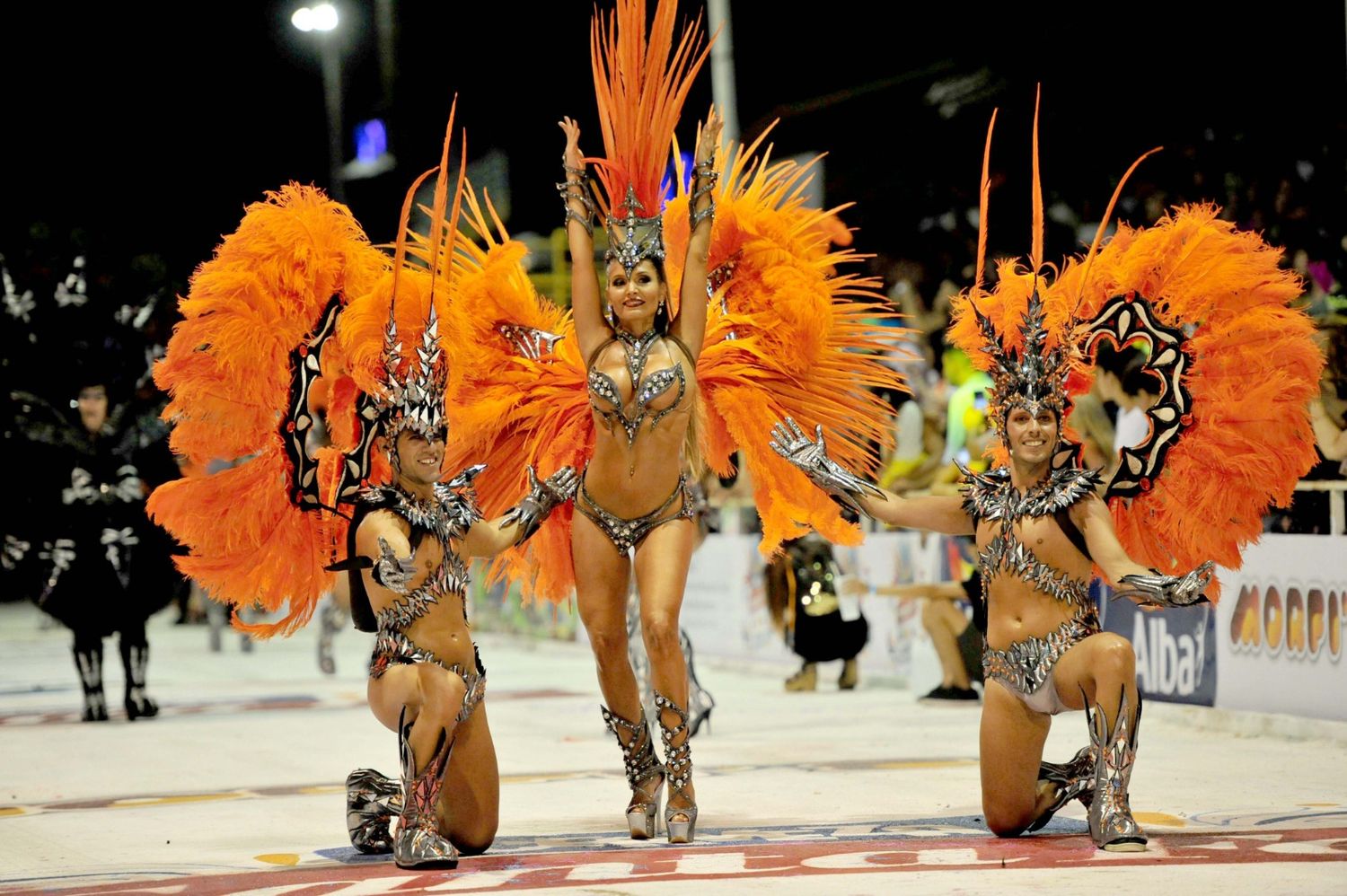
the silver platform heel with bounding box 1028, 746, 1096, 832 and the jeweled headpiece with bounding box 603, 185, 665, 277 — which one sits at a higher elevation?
the jeweled headpiece with bounding box 603, 185, 665, 277

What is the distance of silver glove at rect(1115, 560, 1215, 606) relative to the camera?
5039 mm

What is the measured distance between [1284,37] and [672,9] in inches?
274

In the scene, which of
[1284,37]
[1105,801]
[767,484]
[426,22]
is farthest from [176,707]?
[426,22]

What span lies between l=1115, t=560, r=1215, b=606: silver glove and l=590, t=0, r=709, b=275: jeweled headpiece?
1865 mm

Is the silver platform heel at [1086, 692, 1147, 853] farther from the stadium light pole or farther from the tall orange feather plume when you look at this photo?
the stadium light pole

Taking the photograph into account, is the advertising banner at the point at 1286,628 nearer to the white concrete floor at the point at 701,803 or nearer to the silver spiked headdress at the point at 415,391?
the white concrete floor at the point at 701,803

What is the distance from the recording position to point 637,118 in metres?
5.88

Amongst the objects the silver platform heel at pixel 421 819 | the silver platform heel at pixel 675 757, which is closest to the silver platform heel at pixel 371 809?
the silver platform heel at pixel 421 819

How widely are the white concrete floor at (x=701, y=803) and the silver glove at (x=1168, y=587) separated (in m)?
0.74

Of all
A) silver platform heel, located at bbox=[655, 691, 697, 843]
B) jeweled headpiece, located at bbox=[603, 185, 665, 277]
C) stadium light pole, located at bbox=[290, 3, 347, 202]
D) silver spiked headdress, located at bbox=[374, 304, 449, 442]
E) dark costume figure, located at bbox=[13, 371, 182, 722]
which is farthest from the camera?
stadium light pole, located at bbox=[290, 3, 347, 202]

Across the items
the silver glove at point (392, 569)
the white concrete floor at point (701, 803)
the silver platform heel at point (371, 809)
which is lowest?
the white concrete floor at point (701, 803)

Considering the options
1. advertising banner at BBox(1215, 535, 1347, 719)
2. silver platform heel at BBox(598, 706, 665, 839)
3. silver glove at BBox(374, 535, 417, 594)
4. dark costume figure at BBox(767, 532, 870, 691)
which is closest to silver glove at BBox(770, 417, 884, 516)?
silver platform heel at BBox(598, 706, 665, 839)

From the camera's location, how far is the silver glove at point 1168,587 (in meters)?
5.04

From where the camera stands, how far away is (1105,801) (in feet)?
16.9
